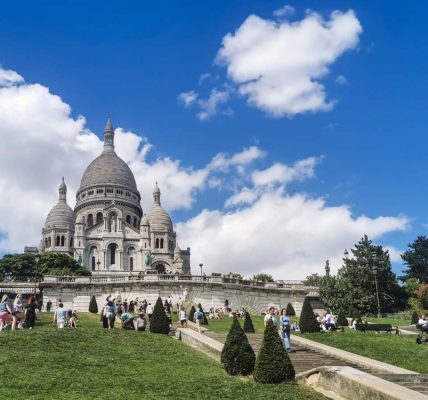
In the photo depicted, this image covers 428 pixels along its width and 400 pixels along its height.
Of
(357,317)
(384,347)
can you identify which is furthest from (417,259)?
(384,347)

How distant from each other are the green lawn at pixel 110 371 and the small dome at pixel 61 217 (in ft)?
287

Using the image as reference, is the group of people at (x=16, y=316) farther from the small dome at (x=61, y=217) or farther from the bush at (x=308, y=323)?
the small dome at (x=61, y=217)

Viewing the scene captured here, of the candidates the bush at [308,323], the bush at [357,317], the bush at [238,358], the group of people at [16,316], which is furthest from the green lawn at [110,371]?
the bush at [357,317]

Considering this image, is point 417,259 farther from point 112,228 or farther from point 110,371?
point 110,371

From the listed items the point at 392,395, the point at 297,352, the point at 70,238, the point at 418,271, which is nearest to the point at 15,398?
the point at 392,395

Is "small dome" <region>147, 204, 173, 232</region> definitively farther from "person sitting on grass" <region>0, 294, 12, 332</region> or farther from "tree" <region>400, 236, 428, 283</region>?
"person sitting on grass" <region>0, 294, 12, 332</region>

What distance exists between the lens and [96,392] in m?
13.0

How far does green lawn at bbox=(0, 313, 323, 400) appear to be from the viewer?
42.4 feet

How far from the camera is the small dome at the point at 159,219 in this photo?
107m

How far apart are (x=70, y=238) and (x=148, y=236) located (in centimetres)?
1453

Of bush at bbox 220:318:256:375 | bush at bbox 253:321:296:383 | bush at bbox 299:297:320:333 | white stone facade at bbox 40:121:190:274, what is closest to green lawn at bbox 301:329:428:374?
bush at bbox 299:297:320:333

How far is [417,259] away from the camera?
78812mm

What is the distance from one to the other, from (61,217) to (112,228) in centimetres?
1072

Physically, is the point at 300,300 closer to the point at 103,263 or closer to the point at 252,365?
the point at 252,365
